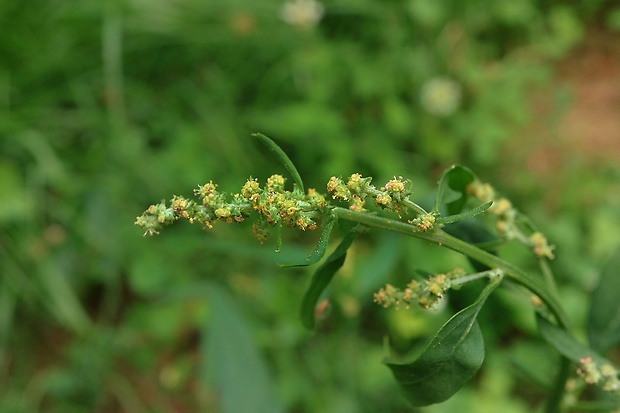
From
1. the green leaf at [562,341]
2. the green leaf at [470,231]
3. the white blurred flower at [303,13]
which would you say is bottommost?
the white blurred flower at [303,13]

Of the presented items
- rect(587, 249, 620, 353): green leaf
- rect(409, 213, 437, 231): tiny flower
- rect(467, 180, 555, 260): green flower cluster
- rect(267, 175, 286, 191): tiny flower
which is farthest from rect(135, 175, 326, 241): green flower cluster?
rect(587, 249, 620, 353): green leaf

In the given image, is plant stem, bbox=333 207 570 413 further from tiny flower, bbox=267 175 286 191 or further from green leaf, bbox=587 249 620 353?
green leaf, bbox=587 249 620 353

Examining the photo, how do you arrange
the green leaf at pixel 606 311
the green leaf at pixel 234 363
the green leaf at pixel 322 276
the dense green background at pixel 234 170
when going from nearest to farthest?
the green leaf at pixel 322 276 < the green leaf at pixel 606 311 < the green leaf at pixel 234 363 < the dense green background at pixel 234 170

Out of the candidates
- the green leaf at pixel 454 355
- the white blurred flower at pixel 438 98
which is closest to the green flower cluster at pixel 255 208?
the green leaf at pixel 454 355

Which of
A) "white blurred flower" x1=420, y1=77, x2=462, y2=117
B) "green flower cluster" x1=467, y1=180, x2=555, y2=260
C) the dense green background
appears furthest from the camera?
"white blurred flower" x1=420, y1=77, x2=462, y2=117

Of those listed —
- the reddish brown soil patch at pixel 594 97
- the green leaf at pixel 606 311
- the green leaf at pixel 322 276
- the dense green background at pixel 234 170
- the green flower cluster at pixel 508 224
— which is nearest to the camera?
the green leaf at pixel 322 276

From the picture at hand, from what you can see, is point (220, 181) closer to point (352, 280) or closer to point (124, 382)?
point (352, 280)

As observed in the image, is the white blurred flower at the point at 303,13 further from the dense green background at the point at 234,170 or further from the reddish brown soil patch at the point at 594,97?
the reddish brown soil patch at the point at 594,97
